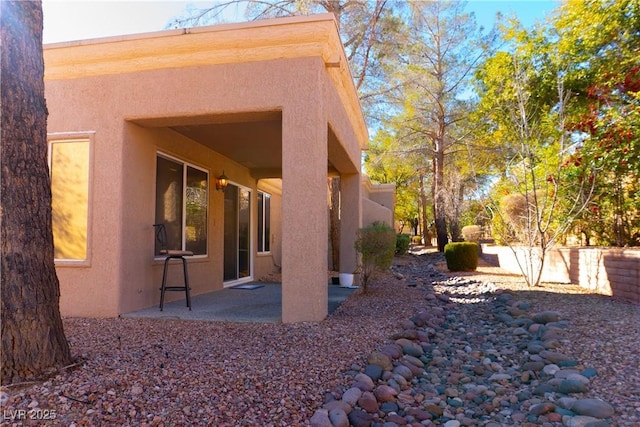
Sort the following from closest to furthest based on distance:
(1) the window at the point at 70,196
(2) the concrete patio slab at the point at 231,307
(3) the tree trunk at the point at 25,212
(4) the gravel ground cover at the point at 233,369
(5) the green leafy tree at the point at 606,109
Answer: (4) the gravel ground cover at the point at 233,369
(3) the tree trunk at the point at 25,212
(2) the concrete patio slab at the point at 231,307
(1) the window at the point at 70,196
(5) the green leafy tree at the point at 606,109

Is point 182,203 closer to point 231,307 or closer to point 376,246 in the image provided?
point 231,307

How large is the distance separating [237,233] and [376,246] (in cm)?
333

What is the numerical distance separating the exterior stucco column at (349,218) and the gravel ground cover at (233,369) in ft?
11.1

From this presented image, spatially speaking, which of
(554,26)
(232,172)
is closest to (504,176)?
(554,26)

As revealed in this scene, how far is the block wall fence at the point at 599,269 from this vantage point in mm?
6141

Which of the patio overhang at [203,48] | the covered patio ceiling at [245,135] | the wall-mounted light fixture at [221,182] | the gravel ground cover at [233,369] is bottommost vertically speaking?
the gravel ground cover at [233,369]

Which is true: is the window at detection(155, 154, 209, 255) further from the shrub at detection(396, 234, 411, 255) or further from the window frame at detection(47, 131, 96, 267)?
the shrub at detection(396, 234, 411, 255)

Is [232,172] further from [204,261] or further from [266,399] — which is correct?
[266,399]

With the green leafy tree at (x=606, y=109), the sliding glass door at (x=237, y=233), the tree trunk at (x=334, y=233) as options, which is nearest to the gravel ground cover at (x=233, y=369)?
the green leafy tree at (x=606, y=109)

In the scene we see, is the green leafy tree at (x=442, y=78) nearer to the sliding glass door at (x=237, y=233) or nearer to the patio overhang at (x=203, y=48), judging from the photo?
the sliding glass door at (x=237, y=233)

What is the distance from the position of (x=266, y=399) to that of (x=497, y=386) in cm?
205

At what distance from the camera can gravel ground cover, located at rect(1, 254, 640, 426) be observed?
2.60 metres

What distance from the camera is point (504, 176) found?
35.1 ft

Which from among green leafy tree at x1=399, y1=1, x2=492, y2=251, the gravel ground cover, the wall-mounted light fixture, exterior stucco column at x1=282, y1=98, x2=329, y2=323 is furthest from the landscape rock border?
green leafy tree at x1=399, y1=1, x2=492, y2=251
